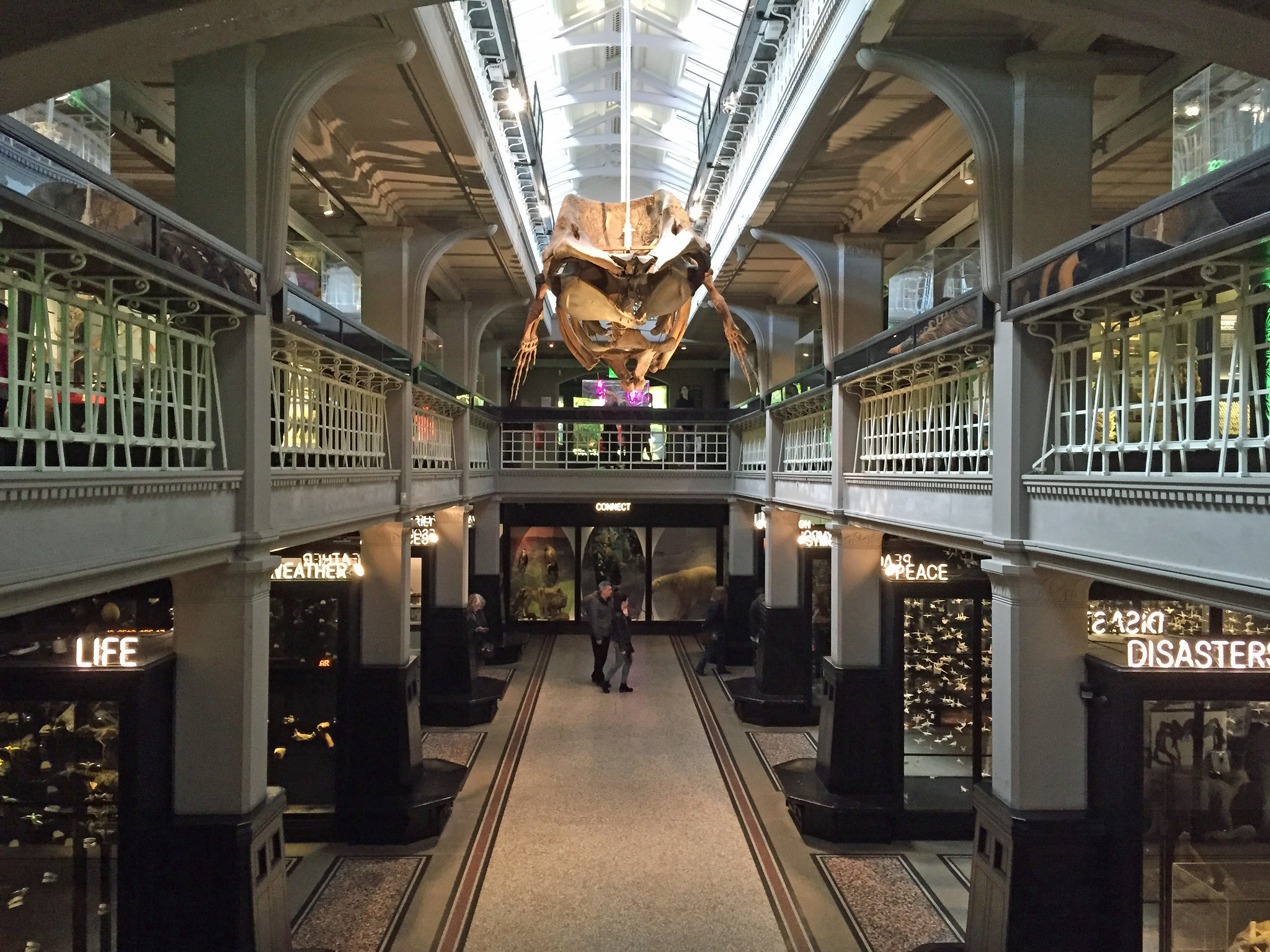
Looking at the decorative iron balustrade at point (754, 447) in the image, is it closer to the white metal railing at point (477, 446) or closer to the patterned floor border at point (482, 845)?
the white metal railing at point (477, 446)

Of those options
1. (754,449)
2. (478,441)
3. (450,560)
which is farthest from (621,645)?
(478,441)

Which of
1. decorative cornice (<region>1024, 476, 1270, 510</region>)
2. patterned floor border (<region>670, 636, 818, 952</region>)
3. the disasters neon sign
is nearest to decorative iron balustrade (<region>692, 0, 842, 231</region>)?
decorative cornice (<region>1024, 476, 1270, 510</region>)

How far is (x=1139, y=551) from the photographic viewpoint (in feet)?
11.3

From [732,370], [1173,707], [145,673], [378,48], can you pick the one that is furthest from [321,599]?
[732,370]

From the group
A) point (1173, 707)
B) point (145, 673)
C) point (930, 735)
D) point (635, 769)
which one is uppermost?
point (145, 673)

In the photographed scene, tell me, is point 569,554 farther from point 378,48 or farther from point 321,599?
point 378,48

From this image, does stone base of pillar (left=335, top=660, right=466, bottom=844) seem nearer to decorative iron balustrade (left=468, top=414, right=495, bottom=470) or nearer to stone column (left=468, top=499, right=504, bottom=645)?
decorative iron balustrade (left=468, top=414, right=495, bottom=470)

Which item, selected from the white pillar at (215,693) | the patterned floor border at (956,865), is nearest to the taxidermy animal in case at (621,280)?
the white pillar at (215,693)

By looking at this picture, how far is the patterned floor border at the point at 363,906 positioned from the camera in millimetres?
5656

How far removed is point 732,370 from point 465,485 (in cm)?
605

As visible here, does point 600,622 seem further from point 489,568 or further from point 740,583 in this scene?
point 740,583

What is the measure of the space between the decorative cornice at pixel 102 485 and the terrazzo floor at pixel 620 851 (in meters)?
3.63

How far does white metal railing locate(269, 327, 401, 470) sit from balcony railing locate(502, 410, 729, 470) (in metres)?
7.03

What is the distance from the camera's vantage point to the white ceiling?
331 inches
